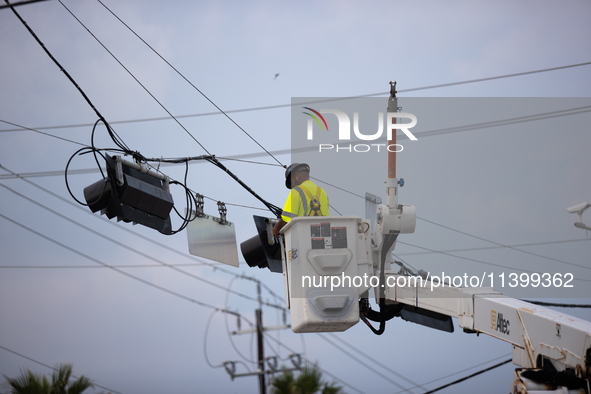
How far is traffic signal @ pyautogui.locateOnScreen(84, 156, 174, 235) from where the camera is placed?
9336 mm

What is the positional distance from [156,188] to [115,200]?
0.88 meters

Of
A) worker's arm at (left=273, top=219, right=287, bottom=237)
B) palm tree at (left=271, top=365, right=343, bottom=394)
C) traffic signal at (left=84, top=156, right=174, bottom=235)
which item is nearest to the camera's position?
worker's arm at (left=273, top=219, right=287, bottom=237)

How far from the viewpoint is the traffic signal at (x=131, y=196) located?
934 cm

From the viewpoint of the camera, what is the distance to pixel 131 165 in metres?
9.85

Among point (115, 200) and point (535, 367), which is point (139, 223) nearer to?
point (115, 200)

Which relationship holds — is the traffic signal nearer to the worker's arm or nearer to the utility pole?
the worker's arm

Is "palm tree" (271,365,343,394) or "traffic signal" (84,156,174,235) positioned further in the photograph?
"palm tree" (271,365,343,394)

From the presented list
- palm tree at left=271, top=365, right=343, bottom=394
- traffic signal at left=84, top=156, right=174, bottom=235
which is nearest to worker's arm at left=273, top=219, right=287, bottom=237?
traffic signal at left=84, top=156, right=174, bottom=235

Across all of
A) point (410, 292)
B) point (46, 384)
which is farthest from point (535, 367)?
point (46, 384)

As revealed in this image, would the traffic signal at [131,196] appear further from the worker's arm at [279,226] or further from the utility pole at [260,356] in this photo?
the utility pole at [260,356]

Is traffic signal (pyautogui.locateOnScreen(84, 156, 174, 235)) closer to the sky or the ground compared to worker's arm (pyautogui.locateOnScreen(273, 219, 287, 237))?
closer to the sky

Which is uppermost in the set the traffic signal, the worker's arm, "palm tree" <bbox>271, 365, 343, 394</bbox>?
the traffic signal

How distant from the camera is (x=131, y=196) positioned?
9578 millimetres

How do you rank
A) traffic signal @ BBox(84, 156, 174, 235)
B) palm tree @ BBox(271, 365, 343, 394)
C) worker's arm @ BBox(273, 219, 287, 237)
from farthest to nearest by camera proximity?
palm tree @ BBox(271, 365, 343, 394) → traffic signal @ BBox(84, 156, 174, 235) → worker's arm @ BBox(273, 219, 287, 237)
